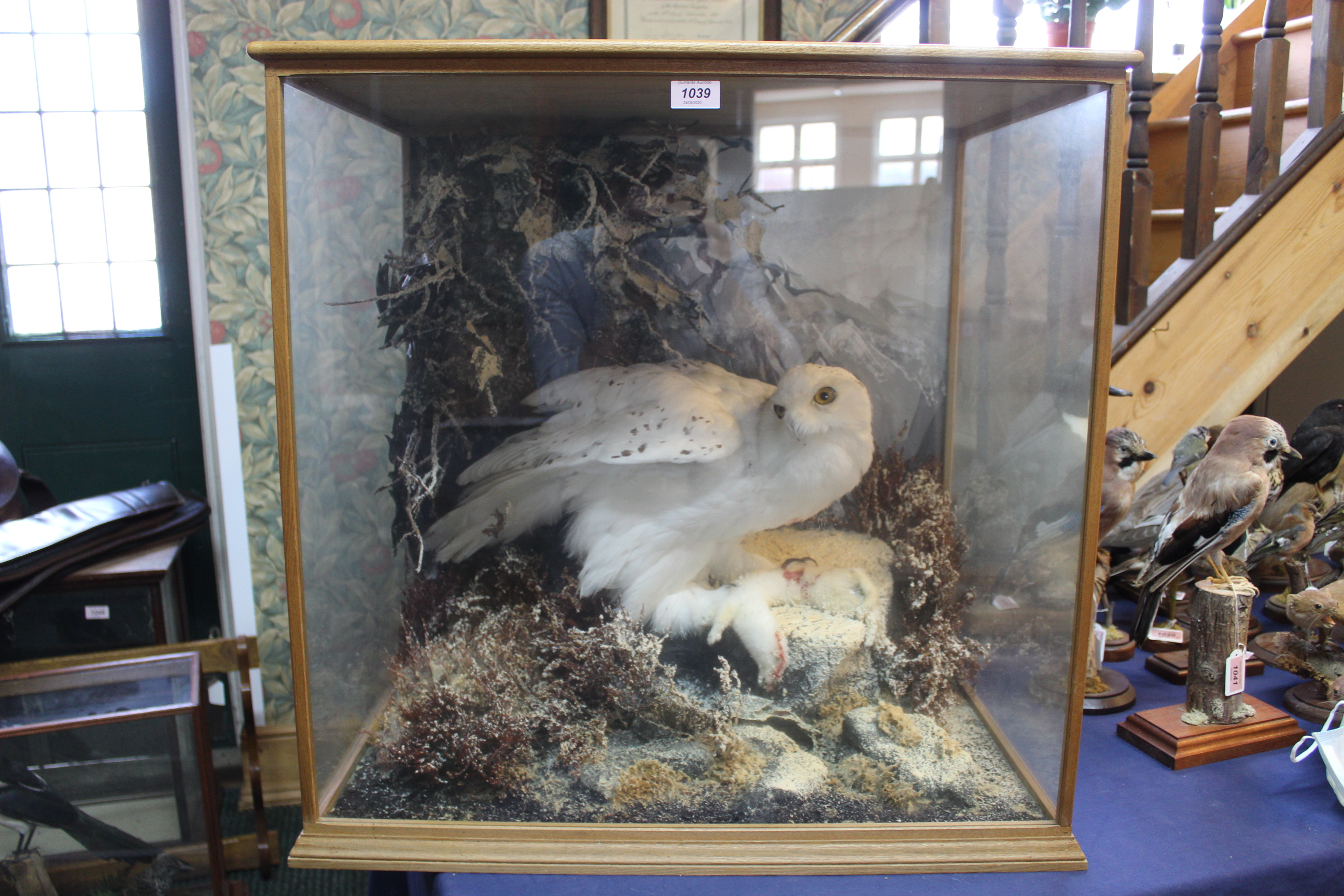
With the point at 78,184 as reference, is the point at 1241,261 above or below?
below

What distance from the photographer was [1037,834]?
984 mm

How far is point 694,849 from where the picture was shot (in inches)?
38.6

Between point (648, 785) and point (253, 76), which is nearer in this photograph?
point (648, 785)

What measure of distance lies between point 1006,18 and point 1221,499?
0.78m

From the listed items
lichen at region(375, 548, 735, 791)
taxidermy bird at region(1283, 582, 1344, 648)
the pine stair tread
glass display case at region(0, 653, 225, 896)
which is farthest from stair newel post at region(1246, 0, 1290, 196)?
glass display case at region(0, 653, 225, 896)

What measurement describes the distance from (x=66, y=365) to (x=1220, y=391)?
97.5 inches

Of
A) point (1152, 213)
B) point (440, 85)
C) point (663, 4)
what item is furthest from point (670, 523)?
point (1152, 213)

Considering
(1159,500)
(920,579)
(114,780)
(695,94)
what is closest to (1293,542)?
(1159,500)

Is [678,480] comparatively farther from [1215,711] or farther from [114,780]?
[114,780]

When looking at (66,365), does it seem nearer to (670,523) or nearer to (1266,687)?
(670,523)

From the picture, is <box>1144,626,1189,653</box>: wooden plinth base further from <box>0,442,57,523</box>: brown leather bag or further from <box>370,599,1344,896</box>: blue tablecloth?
<box>0,442,57,523</box>: brown leather bag

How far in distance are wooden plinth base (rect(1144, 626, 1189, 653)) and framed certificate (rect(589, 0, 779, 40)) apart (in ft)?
4.41

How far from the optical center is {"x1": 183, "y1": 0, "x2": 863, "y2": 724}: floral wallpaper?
149cm

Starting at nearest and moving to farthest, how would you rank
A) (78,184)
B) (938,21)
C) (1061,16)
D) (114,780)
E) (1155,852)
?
(1155,852)
(938,21)
(114,780)
(78,184)
(1061,16)
